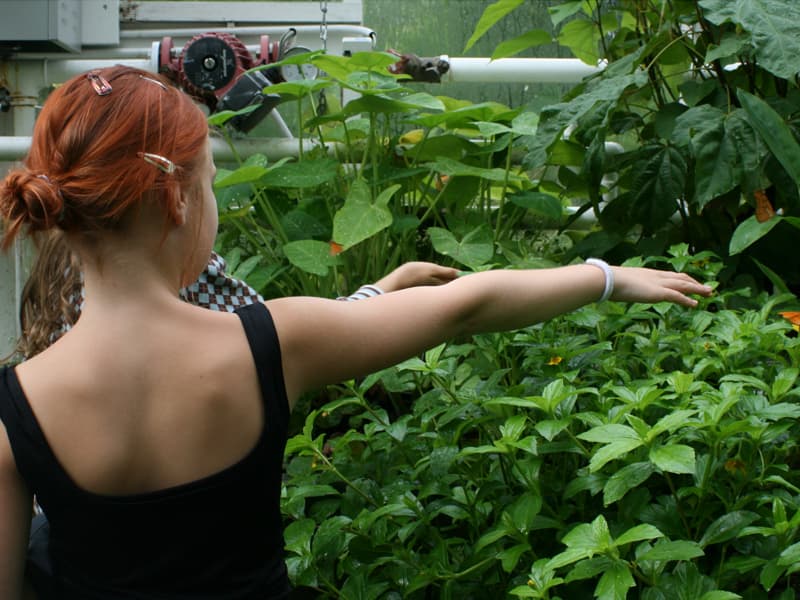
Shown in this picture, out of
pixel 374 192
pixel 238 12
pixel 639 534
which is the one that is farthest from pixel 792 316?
pixel 238 12

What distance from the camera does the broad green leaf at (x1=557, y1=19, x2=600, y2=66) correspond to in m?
2.38

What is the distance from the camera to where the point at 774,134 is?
1658 mm

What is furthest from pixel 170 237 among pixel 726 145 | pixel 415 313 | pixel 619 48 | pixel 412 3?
pixel 412 3

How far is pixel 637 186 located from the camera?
1.98 meters

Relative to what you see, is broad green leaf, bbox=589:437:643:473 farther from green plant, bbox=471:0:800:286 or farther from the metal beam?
the metal beam

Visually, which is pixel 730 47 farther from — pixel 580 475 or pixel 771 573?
pixel 771 573

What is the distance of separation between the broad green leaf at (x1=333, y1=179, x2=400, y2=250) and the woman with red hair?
0.80 meters

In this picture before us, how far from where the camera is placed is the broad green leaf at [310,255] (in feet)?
6.17

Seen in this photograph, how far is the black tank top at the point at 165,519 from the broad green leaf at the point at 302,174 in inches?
37.7

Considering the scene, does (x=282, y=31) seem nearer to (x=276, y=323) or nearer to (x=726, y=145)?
(x=726, y=145)

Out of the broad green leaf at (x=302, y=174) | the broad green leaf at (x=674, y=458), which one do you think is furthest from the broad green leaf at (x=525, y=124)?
the broad green leaf at (x=674, y=458)

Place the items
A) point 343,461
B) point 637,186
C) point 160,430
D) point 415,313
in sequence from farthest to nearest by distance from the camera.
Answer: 1. point 637,186
2. point 343,461
3. point 415,313
4. point 160,430

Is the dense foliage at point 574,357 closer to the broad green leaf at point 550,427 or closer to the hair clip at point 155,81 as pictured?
the broad green leaf at point 550,427

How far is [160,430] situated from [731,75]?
156 cm
